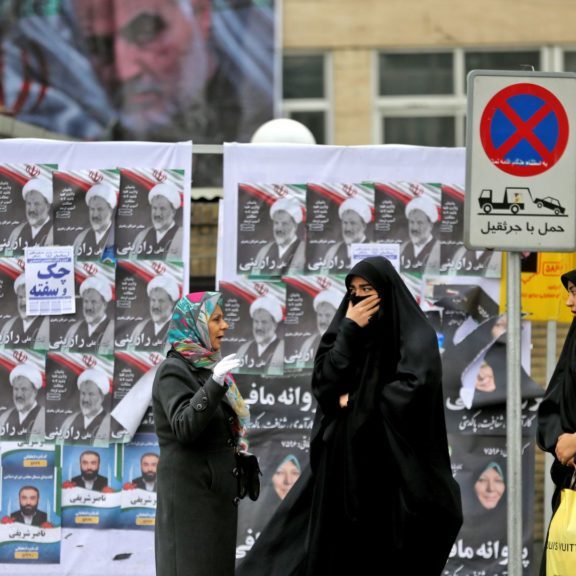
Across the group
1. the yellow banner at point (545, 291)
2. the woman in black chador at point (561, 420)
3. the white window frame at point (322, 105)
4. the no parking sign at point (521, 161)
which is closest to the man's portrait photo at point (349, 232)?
the yellow banner at point (545, 291)

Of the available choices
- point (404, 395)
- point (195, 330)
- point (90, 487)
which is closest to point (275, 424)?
point (90, 487)

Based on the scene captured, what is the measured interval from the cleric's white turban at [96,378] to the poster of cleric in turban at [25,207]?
718mm

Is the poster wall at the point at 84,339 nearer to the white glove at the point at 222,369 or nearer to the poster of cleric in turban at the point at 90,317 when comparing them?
the poster of cleric in turban at the point at 90,317

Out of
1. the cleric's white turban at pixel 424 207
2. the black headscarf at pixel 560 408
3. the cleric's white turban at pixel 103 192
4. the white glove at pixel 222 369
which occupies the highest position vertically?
the cleric's white turban at pixel 103 192

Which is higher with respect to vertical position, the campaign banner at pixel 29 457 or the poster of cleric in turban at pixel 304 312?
the poster of cleric in turban at pixel 304 312

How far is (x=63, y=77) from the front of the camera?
1197cm

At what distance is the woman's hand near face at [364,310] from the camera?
5.60 meters

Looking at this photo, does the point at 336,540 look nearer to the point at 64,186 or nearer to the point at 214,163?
the point at 64,186

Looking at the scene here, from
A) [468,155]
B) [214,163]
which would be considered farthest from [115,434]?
[214,163]

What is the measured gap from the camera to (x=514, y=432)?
16.9 ft

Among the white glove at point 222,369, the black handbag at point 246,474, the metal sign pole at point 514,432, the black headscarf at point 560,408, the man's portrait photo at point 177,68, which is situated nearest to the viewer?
the metal sign pole at point 514,432

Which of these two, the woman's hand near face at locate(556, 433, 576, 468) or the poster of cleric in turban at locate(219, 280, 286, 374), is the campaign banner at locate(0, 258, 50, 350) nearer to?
the poster of cleric in turban at locate(219, 280, 286, 374)

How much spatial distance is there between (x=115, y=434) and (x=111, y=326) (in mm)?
571

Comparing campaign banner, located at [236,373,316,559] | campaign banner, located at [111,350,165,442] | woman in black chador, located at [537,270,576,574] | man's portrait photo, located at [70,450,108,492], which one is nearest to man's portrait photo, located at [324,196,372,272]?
campaign banner, located at [236,373,316,559]
